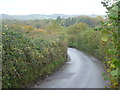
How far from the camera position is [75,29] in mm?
49500

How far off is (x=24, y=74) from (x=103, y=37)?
33.9ft

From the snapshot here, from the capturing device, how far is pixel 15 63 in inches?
432

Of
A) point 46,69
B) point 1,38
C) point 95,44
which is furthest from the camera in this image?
point 95,44

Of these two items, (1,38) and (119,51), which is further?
(1,38)

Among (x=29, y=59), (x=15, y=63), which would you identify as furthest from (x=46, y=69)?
(x=15, y=63)

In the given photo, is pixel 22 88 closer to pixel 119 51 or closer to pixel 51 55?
pixel 51 55

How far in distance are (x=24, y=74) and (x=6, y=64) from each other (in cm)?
220

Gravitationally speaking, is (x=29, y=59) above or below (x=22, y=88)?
above

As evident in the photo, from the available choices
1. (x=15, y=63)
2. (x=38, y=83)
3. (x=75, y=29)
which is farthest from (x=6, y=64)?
(x=75, y=29)

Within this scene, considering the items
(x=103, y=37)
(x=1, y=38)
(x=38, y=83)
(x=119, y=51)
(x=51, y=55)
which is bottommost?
(x=38, y=83)

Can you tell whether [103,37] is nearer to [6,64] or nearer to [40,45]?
[6,64]

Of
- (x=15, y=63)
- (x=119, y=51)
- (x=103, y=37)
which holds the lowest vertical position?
(x=15, y=63)

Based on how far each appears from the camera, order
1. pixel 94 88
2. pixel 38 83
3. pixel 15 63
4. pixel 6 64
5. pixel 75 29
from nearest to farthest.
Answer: pixel 6 64
pixel 15 63
pixel 94 88
pixel 38 83
pixel 75 29

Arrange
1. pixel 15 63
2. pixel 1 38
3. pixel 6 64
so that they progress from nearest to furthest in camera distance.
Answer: pixel 6 64 → pixel 15 63 → pixel 1 38
